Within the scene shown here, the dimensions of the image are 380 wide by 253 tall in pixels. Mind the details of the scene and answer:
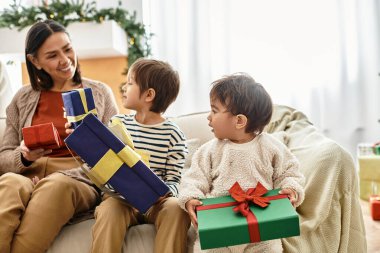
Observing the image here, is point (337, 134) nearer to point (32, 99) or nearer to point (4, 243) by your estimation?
point (32, 99)

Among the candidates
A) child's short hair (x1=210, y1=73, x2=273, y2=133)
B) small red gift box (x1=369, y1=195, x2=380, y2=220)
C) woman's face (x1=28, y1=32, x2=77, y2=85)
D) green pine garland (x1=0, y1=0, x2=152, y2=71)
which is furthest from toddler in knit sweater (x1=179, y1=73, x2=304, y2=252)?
green pine garland (x1=0, y1=0, x2=152, y2=71)

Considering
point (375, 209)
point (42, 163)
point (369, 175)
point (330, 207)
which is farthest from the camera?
point (369, 175)

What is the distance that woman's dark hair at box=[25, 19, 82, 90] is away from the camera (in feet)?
6.27

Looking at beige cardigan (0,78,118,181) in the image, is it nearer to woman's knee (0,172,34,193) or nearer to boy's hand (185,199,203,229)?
woman's knee (0,172,34,193)

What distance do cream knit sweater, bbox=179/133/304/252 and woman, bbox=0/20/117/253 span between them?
393mm

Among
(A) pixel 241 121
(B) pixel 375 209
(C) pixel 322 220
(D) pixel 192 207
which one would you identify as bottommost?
(B) pixel 375 209

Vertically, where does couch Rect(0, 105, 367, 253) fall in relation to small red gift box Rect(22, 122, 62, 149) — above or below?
below

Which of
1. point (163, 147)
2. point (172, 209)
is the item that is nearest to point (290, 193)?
point (172, 209)

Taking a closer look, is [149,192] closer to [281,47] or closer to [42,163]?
[42,163]

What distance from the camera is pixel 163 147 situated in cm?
161

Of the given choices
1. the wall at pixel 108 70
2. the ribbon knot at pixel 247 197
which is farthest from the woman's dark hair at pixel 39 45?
the wall at pixel 108 70

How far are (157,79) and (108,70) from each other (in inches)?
91.4

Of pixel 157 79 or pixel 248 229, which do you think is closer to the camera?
pixel 248 229

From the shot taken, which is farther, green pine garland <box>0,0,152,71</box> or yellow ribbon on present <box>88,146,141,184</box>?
green pine garland <box>0,0,152,71</box>
